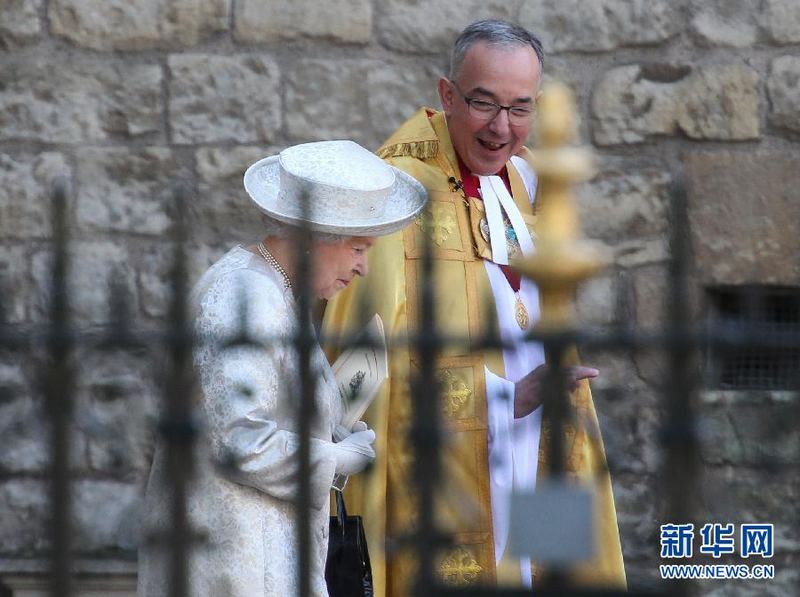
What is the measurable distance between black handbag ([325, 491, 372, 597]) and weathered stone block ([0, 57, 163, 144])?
72.8 inches

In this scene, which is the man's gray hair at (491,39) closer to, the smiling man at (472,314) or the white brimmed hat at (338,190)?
the smiling man at (472,314)

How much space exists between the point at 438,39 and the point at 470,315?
4.58 feet

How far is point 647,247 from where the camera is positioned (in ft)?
17.3

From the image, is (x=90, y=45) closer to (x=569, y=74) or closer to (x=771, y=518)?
(x=569, y=74)

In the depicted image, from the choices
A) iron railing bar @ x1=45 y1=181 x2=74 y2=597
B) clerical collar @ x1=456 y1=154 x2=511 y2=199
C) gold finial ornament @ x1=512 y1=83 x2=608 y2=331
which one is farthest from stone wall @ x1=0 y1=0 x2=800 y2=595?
iron railing bar @ x1=45 y1=181 x2=74 y2=597

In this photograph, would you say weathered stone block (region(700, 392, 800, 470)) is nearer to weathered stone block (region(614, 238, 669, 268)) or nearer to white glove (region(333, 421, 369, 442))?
weathered stone block (region(614, 238, 669, 268))

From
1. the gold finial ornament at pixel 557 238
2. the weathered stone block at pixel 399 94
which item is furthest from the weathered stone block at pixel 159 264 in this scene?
the gold finial ornament at pixel 557 238

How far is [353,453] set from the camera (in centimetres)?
354

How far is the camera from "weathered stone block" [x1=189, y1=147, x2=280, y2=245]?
207 inches

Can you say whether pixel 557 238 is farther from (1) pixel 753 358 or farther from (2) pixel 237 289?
(1) pixel 753 358

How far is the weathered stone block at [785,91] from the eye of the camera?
5.27 m

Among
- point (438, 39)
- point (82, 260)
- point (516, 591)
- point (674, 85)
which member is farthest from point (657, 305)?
point (516, 591)

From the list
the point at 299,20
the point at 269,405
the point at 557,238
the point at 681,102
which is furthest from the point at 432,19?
the point at 557,238

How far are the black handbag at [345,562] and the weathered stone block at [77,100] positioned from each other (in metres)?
1.85
